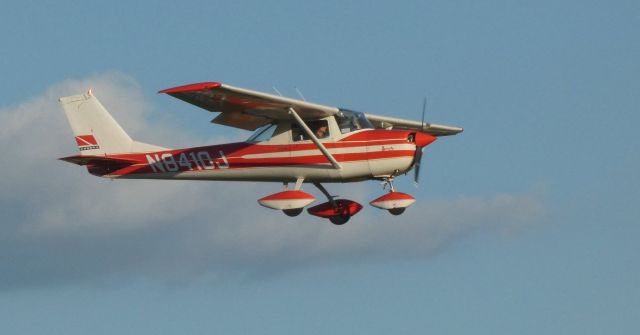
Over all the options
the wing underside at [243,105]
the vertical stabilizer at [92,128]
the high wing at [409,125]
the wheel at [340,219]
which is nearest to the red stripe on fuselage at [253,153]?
the vertical stabilizer at [92,128]

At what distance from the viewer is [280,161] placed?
26.3m

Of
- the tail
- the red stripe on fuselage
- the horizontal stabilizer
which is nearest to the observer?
the red stripe on fuselage

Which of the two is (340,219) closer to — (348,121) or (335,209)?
(335,209)

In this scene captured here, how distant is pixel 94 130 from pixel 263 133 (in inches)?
154

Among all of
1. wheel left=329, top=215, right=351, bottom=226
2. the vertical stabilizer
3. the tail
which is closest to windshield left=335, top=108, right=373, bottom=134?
wheel left=329, top=215, right=351, bottom=226

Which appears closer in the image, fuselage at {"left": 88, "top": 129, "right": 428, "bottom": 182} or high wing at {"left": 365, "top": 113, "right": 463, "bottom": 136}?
fuselage at {"left": 88, "top": 129, "right": 428, "bottom": 182}

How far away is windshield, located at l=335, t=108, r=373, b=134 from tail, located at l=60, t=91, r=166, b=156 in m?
4.20

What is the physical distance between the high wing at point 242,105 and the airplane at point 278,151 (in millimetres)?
20

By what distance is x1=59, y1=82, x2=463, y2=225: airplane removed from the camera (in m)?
25.6

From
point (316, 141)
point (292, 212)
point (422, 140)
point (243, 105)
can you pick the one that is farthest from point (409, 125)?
point (243, 105)

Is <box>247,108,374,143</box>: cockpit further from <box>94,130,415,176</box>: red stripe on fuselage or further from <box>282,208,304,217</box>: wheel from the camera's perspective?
<box>282,208,304,217</box>: wheel

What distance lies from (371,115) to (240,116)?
3413 mm

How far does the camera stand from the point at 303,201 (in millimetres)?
25781

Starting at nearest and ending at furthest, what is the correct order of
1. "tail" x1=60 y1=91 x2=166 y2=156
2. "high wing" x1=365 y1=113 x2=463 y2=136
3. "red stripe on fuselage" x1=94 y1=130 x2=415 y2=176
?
"red stripe on fuselage" x1=94 y1=130 x2=415 y2=176 < "tail" x1=60 y1=91 x2=166 y2=156 < "high wing" x1=365 y1=113 x2=463 y2=136
